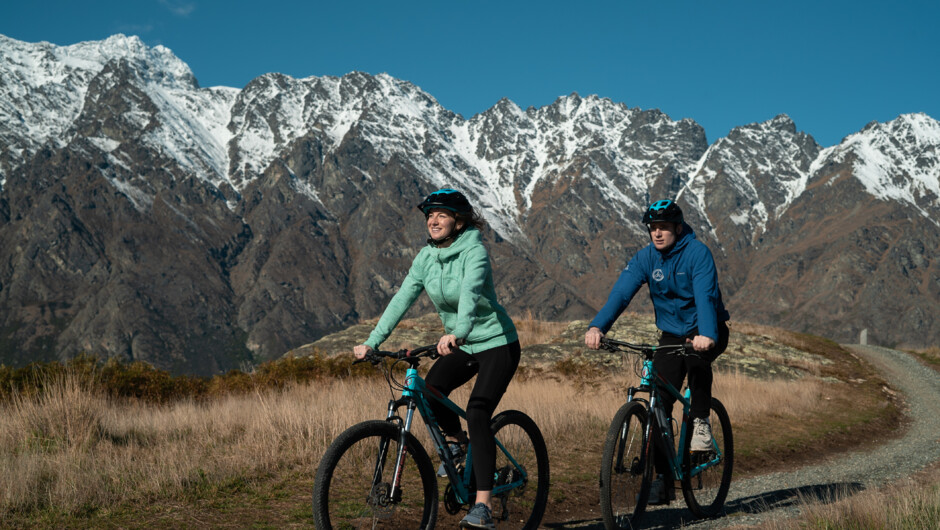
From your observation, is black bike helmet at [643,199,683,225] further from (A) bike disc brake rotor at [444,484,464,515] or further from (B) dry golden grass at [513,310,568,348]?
(B) dry golden grass at [513,310,568,348]

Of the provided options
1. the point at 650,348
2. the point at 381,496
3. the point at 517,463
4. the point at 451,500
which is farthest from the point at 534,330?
the point at 381,496

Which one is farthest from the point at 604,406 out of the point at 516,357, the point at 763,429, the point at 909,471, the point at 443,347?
the point at 443,347

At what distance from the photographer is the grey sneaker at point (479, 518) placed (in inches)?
230

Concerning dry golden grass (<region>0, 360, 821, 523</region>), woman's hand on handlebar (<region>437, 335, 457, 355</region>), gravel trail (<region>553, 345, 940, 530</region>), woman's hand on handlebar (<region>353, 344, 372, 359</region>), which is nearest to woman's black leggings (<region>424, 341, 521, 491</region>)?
woman's hand on handlebar (<region>437, 335, 457, 355</region>)

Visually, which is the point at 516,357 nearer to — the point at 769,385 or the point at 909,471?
the point at 909,471

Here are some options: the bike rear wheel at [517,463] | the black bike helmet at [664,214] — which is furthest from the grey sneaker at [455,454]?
the black bike helmet at [664,214]

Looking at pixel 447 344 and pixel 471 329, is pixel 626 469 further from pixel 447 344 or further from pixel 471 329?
pixel 447 344

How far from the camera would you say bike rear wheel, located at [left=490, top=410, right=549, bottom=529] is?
6480mm

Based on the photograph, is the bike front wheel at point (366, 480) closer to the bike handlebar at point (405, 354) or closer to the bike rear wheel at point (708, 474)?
the bike handlebar at point (405, 354)

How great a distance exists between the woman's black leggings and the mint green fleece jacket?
3.8 inches

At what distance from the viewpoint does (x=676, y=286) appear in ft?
23.6

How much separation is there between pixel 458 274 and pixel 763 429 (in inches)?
396

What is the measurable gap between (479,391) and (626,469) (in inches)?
65.8

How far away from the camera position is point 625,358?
1991 cm
